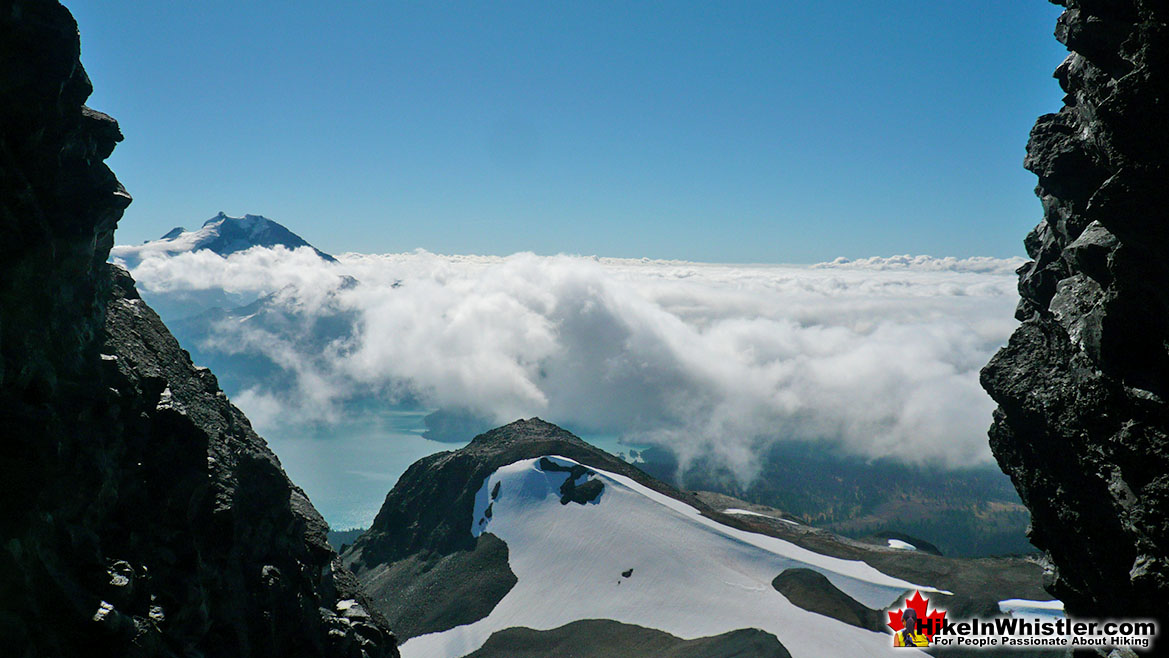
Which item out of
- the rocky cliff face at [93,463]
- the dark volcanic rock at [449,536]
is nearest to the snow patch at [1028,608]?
the dark volcanic rock at [449,536]

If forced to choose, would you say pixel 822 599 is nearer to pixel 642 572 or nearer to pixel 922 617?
pixel 922 617

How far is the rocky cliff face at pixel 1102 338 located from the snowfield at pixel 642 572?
3928 centimetres

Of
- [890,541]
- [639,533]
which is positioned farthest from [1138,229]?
[890,541]

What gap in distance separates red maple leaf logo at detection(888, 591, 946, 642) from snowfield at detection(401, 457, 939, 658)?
206 centimetres

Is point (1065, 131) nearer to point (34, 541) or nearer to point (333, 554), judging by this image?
point (34, 541)

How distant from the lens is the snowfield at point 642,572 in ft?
219

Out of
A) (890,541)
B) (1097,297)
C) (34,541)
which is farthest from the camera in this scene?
(890,541)

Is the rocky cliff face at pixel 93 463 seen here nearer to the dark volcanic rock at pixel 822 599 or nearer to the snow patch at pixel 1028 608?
the dark volcanic rock at pixel 822 599

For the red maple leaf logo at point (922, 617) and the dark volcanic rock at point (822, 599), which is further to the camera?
the dark volcanic rock at point (822, 599)

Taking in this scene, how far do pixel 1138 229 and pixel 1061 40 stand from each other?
12219 mm

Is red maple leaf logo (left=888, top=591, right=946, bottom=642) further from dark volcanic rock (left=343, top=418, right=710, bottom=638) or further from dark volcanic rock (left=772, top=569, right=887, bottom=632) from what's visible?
dark volcanic rock (left=343, top=418, right=710, bottom=638)

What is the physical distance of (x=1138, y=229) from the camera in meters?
20.1

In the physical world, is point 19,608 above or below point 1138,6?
below

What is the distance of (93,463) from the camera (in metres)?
23.9
